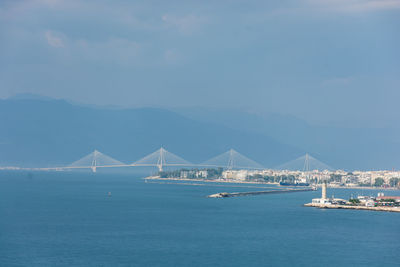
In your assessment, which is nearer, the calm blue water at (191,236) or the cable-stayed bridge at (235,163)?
the calm blue water at (191,236)

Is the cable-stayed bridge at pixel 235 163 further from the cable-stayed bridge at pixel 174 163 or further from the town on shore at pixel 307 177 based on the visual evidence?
the town on shore at pixel 307 177

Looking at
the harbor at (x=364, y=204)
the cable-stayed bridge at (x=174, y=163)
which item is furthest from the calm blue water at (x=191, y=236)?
the cable-stayed bridge at (x=174, y=163)

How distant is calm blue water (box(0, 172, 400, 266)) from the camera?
21.1 meters

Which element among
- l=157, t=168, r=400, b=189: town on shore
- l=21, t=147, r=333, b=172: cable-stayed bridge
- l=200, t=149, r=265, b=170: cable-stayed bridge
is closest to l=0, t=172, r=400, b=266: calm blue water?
l=157, t=168, r=400, b=189: town on shore

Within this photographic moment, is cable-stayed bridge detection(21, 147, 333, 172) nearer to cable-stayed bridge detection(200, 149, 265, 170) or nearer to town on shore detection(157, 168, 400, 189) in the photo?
cable-stayed bridge detection(200, 149, 265, 170)

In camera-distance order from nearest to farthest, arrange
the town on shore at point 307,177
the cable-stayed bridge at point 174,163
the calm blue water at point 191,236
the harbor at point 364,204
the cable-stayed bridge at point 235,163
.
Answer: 1. the calm blue water at point 191,236
2. the harbor at point 364,204
3. the town on shore at point 307,177
4. the cable-stayed bridge at point 174,163
5. the cable-stayed bridge at point 235,163

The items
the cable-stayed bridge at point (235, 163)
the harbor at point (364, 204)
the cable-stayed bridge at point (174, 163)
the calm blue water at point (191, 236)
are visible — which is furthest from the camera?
the cable-stayed bridge at point (235, 163)

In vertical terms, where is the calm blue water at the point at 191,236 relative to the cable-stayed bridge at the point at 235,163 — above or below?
below

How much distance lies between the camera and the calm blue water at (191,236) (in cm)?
2108

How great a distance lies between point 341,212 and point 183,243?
679 inches

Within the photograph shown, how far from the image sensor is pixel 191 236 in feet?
85.5

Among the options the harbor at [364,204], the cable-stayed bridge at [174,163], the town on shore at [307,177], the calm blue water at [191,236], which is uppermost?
the cable-stayed bridge at [174,163]

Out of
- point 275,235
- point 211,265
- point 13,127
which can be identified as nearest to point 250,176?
point 275,235

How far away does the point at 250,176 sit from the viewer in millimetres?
102625
